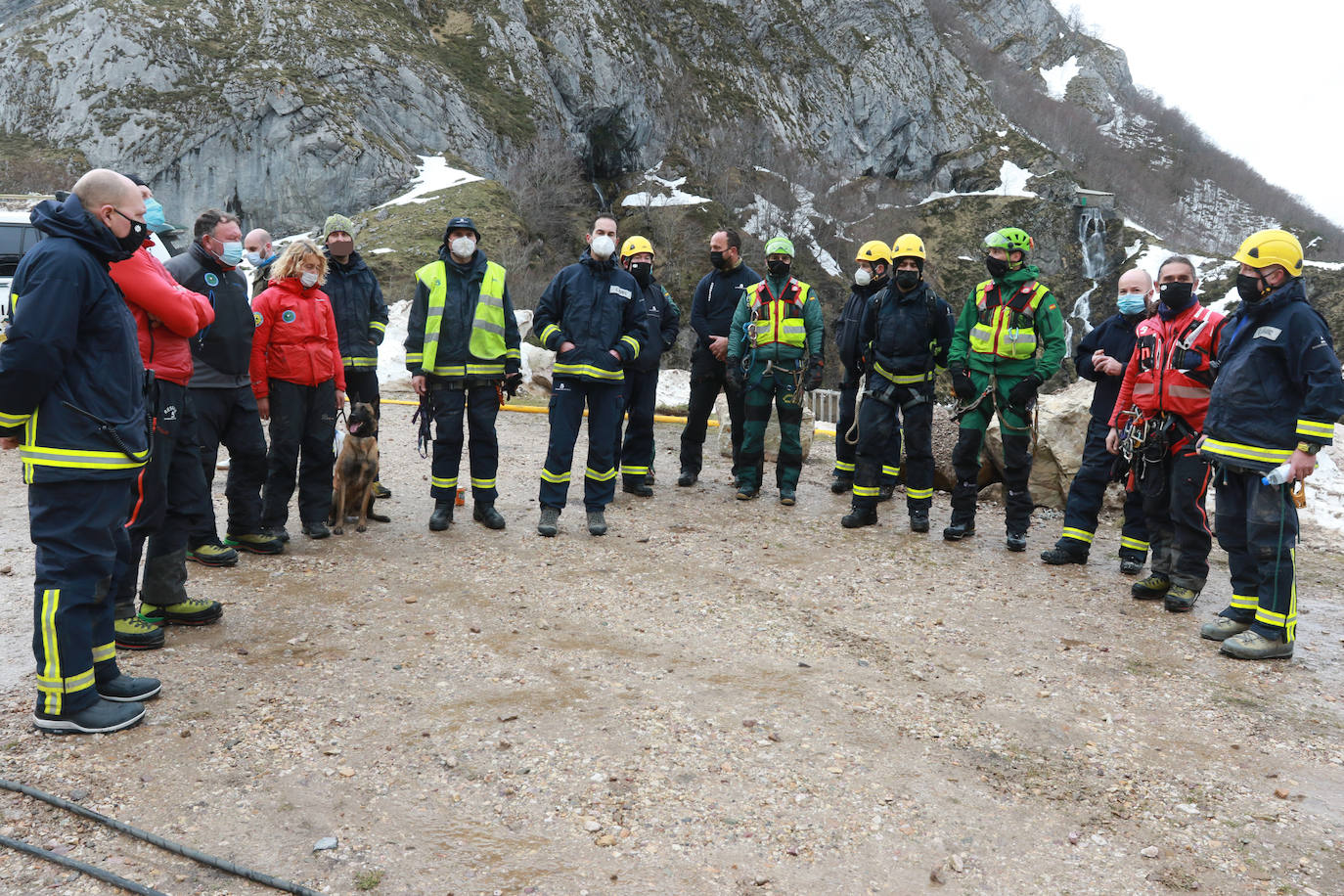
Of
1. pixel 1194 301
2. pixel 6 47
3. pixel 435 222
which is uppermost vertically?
pixel 6 47

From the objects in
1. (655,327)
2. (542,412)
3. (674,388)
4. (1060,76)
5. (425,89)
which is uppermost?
(1060,76)

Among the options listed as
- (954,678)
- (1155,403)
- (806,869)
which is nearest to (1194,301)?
(1155,403)

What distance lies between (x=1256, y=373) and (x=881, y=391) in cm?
293

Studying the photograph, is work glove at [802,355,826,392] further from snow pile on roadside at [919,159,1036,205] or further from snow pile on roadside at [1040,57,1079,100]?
snow pile on roadside at [1040,57,1079,100]

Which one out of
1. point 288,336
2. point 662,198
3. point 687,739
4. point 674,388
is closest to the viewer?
point 687,739

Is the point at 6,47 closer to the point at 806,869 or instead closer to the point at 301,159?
the point at 301,159

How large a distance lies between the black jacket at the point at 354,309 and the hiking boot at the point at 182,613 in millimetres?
2641

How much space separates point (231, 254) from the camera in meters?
5.08

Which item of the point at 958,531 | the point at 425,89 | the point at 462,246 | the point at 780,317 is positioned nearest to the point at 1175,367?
the point at 958,531

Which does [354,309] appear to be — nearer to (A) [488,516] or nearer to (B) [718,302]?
(A) [488,516]

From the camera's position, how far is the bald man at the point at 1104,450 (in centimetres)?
618

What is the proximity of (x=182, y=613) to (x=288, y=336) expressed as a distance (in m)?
2.00

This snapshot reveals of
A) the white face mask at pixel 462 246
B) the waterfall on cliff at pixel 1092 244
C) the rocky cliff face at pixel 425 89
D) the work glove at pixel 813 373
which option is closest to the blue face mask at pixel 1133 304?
the work glove at pixel 813 373

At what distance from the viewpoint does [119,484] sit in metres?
3.36
